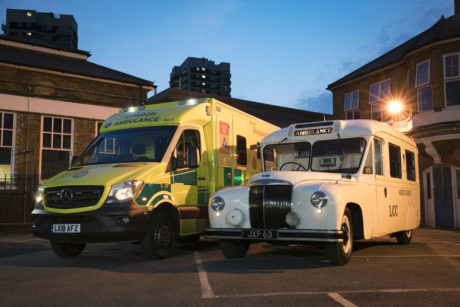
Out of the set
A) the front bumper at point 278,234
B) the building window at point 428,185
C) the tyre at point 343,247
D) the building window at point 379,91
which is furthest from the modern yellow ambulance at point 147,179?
the building window at point 379,91

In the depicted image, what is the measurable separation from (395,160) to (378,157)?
1.11 meters

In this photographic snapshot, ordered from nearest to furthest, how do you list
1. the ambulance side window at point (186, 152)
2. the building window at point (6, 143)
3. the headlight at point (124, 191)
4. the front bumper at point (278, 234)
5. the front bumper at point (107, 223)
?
1. the front bumper at point (278, 234)
2. the front bumper at point (107, 223)
3. the headlight at point (124, 191)
4. the ambulance side window at point (186, 152)
5. the building window at point (6, 143)

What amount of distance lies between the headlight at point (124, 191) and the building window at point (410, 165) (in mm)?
6249

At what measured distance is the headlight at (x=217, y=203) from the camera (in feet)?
24.9

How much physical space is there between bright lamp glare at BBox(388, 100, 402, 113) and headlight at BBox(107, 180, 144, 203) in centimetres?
1654

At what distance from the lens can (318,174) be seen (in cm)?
766

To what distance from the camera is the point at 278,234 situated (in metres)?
6.89

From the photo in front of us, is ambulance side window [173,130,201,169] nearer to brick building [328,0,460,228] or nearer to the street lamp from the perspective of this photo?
brick building [328,0,460,228]

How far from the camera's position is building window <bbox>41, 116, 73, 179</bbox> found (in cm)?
1819

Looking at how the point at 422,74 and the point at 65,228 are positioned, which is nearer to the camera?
the point at 65,228

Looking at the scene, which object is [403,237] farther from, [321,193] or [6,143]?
[6,143]

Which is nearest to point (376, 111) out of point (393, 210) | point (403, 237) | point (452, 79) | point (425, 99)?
point (425, 99)

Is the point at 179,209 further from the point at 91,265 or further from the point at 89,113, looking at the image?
the point at 89,113

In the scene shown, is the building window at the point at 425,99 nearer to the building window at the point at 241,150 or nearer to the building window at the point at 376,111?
the building window at the point at 376,111
